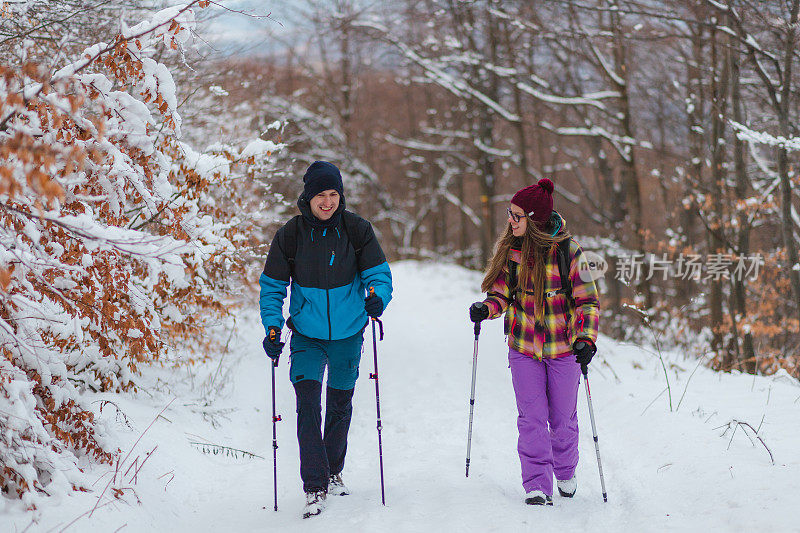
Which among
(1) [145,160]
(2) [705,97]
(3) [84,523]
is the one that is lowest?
(3) [84,523]

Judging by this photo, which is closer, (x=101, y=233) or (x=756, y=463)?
(x=101, y=233)

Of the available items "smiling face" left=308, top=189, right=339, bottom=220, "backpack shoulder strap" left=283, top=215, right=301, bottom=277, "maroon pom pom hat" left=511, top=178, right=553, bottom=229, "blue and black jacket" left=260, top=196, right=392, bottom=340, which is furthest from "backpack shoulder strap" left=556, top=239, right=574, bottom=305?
"backpack shoulder strap" left=283, top=215, right=301, bottom=277

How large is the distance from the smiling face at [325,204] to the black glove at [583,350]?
1749 millimetres

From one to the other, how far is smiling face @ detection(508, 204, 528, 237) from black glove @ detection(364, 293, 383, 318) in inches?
40.1

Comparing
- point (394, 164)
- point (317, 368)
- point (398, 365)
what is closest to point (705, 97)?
point (398, 365)

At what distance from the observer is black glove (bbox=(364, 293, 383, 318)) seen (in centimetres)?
416

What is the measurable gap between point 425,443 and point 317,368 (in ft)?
6.39

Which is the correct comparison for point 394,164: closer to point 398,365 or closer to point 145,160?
point 398,365

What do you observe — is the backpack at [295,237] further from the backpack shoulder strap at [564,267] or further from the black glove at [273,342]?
the backpack shoulder strap at [564,267]

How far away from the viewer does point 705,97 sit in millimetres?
12172

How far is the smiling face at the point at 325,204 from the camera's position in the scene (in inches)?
163

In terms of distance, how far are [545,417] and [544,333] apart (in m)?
0.56

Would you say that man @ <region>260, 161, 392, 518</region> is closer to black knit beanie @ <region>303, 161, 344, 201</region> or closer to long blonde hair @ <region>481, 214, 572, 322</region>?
black knit beanie @ <region>303, 161, 344, 201</region>

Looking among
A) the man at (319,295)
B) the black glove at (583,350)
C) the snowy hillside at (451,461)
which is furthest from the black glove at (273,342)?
the black glove at (583,350)
